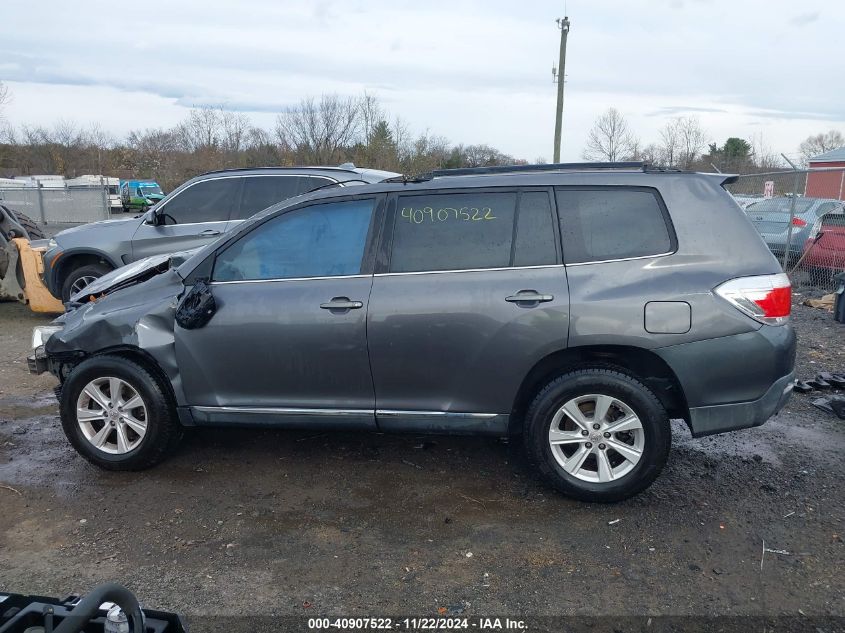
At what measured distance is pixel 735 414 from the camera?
3.74 metres

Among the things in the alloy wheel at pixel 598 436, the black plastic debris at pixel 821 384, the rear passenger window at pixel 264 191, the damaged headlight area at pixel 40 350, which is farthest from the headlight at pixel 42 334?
the black plastic debris at pixel 821 384

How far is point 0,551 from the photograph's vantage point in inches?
141

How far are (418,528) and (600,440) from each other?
1127 millimetres

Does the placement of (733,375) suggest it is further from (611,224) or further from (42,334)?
(42,334)

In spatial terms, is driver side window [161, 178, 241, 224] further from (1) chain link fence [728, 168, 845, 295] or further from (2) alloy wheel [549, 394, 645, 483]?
(1) chain link fence [728, 168, 845, 295]

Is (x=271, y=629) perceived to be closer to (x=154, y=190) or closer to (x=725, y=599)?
(x=725, y=599)

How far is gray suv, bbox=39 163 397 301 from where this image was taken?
794 centimetres

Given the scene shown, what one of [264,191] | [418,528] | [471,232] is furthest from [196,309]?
[264,191]

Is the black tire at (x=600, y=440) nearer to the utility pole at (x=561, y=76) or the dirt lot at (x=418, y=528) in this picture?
the dirt lot at (x=418, y=528)

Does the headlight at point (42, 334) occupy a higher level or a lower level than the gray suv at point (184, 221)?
lower

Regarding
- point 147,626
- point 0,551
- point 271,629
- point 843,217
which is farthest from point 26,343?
point 843,217

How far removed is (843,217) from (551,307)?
8808mm

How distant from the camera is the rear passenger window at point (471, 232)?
3.93 meters

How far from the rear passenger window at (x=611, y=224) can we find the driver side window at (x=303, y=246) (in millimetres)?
1200
